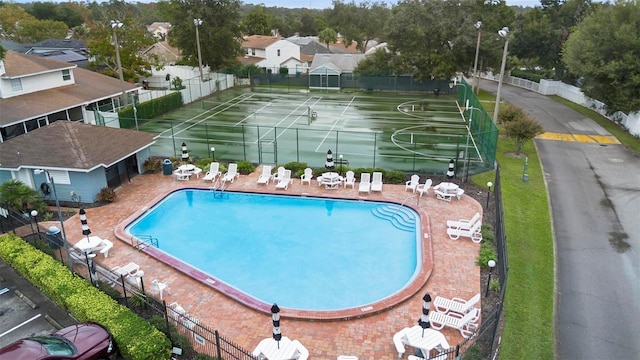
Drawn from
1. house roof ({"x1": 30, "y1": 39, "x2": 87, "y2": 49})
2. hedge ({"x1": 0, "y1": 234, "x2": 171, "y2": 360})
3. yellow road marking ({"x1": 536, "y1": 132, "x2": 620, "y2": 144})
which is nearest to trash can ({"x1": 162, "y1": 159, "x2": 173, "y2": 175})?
hedge ({"x1": 0, "y1": 234, "x2": 171, "y2": 360})

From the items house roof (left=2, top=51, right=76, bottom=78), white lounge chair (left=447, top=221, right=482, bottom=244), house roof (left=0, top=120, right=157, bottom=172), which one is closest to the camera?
white lounge chair (left=447, top=221, right=482, bottom=244)

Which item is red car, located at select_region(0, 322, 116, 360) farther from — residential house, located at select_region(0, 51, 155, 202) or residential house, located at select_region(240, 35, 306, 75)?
residential house, located at select_region(240, 35, 306, 75)

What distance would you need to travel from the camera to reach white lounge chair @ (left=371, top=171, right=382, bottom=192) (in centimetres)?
2048

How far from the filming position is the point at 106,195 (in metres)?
19.5

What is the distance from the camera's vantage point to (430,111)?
3834 centimetres

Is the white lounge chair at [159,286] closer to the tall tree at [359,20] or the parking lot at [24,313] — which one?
the parking lot at [24,313]

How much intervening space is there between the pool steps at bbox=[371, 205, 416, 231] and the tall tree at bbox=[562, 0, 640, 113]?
20308mm

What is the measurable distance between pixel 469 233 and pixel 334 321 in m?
6.81

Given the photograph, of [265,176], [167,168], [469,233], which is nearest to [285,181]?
[265,176]

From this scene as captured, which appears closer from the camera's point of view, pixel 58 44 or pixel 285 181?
pixel 285 181

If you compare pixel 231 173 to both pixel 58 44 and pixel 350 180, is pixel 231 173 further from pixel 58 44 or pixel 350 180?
pixel 58 44

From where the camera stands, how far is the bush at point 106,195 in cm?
1953

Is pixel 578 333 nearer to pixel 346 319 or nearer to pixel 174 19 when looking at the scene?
pixel 346 319

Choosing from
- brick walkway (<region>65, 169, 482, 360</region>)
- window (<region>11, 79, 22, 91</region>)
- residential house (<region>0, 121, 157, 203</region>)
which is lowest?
brick walkway (<region>65, 169, 482, 360</region>)
